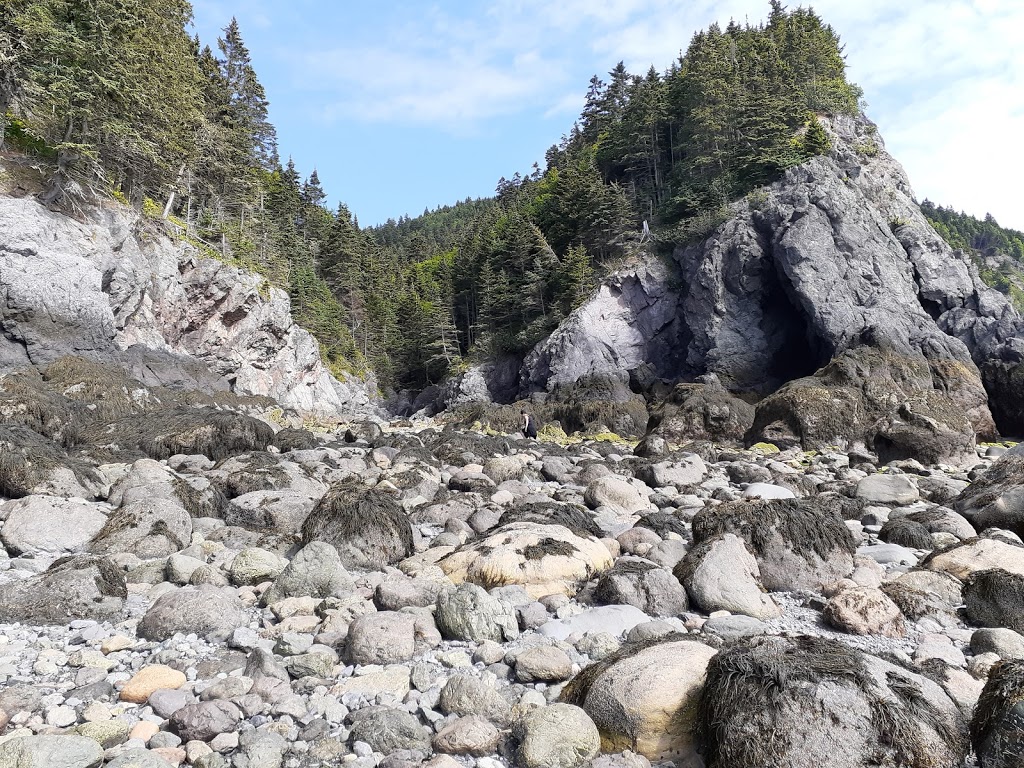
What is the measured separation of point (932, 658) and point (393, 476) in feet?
40.0

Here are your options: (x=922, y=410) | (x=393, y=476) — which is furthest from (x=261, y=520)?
(x=922, y=410)

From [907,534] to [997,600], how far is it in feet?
12.4

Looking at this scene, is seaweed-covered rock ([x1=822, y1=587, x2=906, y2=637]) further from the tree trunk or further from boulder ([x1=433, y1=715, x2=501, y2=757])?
the tree trunk

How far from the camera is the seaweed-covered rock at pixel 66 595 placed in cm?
657

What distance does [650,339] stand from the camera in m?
49.2

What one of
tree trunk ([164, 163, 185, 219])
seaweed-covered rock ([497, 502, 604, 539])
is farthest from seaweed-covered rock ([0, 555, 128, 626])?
tree trunk ([164, 163, 185, 219])

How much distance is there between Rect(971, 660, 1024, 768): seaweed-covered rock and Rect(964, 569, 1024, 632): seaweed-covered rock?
10.4 ft

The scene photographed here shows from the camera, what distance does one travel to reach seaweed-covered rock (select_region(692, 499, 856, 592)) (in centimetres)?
855

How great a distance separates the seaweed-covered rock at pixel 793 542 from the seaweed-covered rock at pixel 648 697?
394 cm

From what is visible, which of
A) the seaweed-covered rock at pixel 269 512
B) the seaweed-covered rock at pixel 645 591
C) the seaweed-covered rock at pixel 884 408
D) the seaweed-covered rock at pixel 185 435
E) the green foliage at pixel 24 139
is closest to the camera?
the seaweed-covered rock at pixel 645 591

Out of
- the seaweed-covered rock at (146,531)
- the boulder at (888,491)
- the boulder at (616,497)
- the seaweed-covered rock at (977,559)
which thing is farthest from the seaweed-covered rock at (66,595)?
the boulder at (888,491)

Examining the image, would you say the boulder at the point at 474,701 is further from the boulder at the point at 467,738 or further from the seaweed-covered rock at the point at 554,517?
the seaweed-covered rock at the point at 554,517

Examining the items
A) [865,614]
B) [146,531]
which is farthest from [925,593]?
[146,531]

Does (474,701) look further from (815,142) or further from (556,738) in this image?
(815,142)
